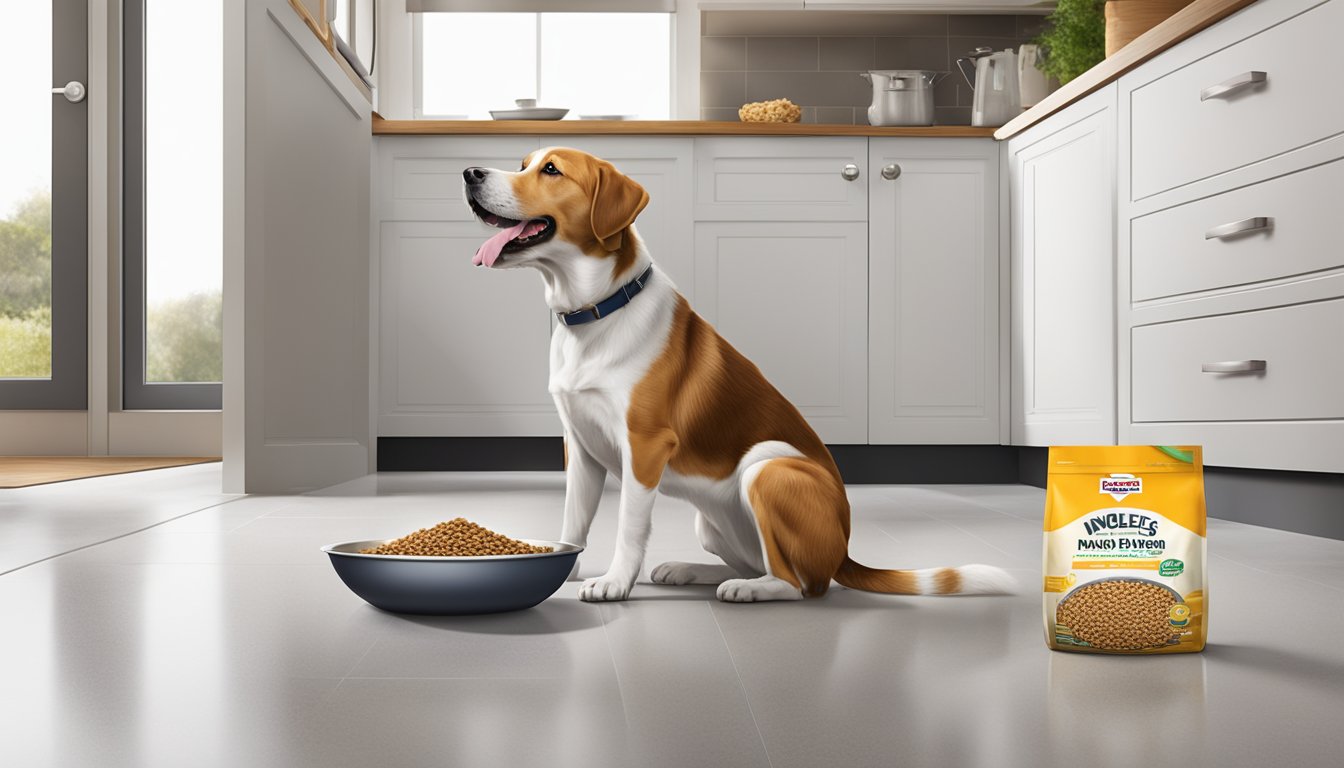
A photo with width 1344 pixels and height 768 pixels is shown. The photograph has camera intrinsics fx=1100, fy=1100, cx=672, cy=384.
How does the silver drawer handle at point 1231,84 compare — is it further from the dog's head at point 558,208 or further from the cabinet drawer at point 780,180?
the dog's head at point 558,208

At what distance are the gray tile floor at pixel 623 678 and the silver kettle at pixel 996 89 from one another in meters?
2.50

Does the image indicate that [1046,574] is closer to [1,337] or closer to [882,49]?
[882,49]

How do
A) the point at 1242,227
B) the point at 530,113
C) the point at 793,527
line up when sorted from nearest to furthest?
the point at 793,527 → the point at 1242,227 → the point at 530,113

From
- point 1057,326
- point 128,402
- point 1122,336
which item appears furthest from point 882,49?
point 128,402

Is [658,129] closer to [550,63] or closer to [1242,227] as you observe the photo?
[550,63]

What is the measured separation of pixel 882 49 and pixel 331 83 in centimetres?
240

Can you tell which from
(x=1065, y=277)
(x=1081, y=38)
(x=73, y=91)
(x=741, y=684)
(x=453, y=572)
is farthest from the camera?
(x=73, y=91)

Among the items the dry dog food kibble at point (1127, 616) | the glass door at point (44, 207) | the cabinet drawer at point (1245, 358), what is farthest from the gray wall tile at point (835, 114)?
the dry dog food kibble at point (1127, 616)

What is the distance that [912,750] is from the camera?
0.85 meters

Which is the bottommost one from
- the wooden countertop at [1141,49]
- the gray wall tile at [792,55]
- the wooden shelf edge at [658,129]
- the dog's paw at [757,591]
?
the dog's paw at [757,591]

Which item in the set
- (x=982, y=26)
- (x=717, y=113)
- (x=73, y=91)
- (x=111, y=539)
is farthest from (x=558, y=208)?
(x=73, y=91)

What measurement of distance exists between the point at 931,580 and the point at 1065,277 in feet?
6.93

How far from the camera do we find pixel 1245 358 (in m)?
2.44

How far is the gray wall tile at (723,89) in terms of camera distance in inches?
187
